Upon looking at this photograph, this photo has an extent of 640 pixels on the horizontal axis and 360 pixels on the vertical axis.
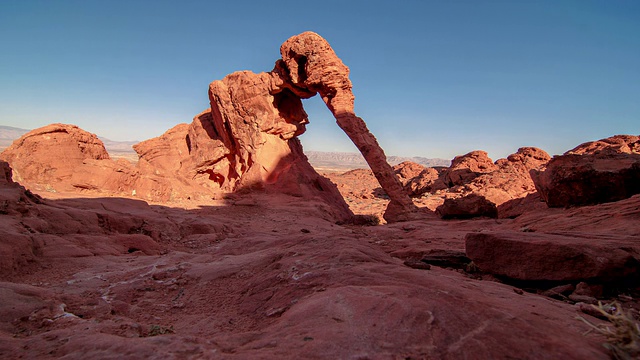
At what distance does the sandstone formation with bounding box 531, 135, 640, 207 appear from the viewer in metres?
6.68

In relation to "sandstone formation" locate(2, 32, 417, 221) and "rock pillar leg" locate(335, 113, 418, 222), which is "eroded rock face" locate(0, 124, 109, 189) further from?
"rock pillar leg" locate(335, 113, 418, 222)

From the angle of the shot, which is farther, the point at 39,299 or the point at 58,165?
the point at 58,165

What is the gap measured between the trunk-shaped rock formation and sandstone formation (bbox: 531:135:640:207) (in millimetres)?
5534

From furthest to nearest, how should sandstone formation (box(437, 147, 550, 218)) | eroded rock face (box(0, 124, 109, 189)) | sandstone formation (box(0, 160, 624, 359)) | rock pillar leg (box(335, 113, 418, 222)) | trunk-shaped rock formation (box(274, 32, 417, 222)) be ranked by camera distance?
trunk-shaped rock formation (box(274, 32, 417, 222)) < rock pillar leg (box(335, 113, 418, 222)) < sandstone formation (box(437, 147, 550, 218)) < eroded rock face (box(0, 124, 109, 189)) < sandstone formation (box(0, 160, 624, 359))

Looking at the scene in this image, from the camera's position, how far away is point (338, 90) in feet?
44.6

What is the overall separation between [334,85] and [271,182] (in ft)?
16.3

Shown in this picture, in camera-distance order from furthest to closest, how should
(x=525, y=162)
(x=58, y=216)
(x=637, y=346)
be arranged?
(x=525, y=162) → (x=58, y=216) → (x=637, y=346)

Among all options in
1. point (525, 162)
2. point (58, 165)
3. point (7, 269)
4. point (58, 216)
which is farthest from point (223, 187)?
point (525, 162)

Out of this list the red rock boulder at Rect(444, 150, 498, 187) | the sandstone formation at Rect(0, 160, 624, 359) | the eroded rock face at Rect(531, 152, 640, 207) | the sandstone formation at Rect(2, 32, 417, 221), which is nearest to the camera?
the sandstone formation at Rect(0, 160, 624, 359)

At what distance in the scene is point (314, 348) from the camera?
1595 mm

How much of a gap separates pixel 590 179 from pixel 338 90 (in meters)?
9.23

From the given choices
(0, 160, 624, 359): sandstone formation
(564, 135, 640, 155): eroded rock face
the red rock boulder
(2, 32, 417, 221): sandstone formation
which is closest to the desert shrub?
(0, 160, 624, 359): sandstone formation

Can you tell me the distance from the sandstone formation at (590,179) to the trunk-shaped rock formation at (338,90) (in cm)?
553

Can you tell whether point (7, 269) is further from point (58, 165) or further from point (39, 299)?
point (58, 165)
